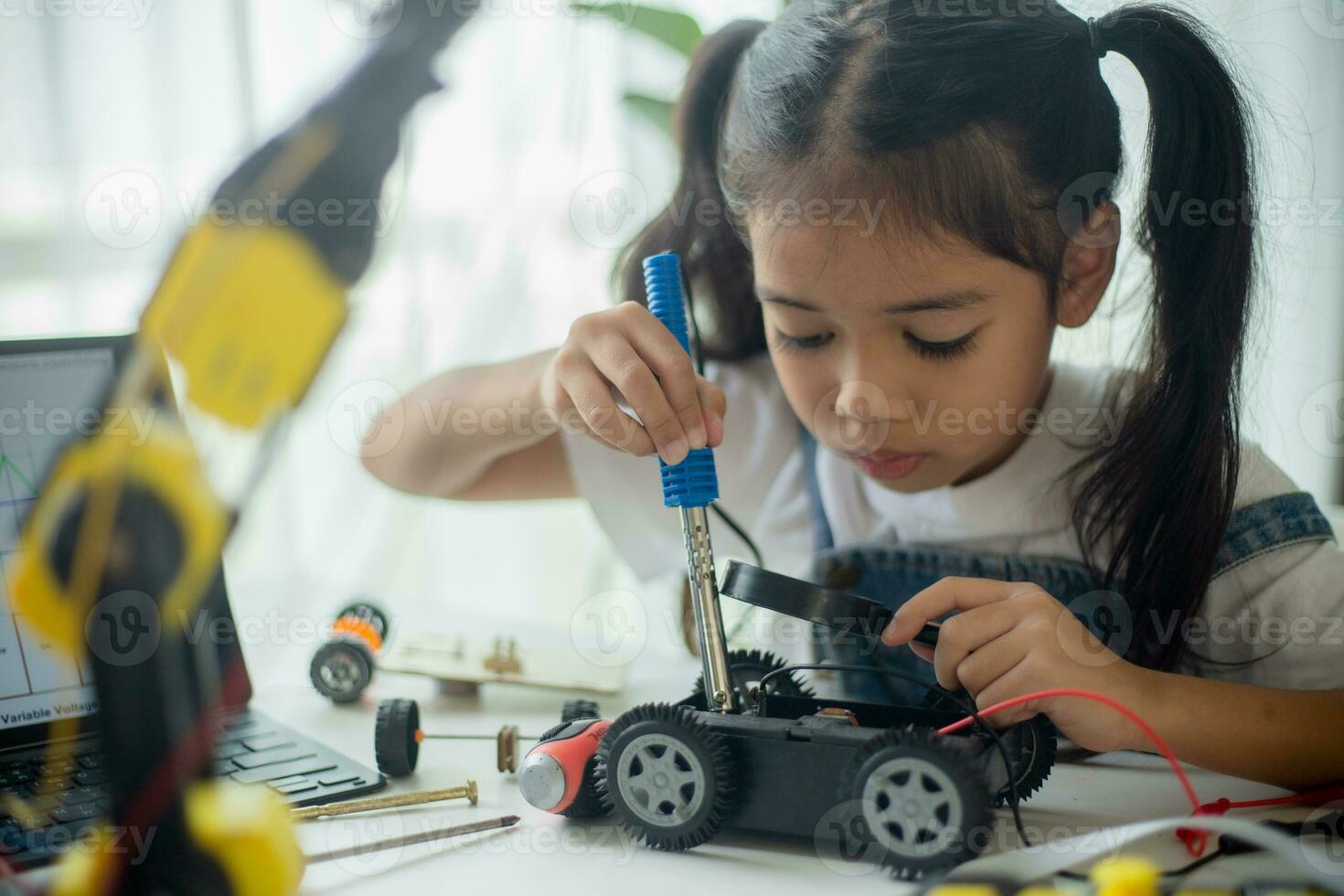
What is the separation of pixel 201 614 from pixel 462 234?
0.82m

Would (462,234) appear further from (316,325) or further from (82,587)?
(82,587)

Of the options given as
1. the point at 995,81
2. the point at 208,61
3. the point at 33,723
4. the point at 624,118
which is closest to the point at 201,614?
the point at 33,723

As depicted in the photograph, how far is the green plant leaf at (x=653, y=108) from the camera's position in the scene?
1.14m

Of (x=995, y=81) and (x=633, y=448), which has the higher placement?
(x=995, y=81)

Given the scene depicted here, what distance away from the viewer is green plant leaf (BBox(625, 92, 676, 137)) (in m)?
1.14

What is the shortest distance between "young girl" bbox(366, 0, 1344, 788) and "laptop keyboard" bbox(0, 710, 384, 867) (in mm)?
225

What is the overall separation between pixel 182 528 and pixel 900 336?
0.38 m

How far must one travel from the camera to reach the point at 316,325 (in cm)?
113
